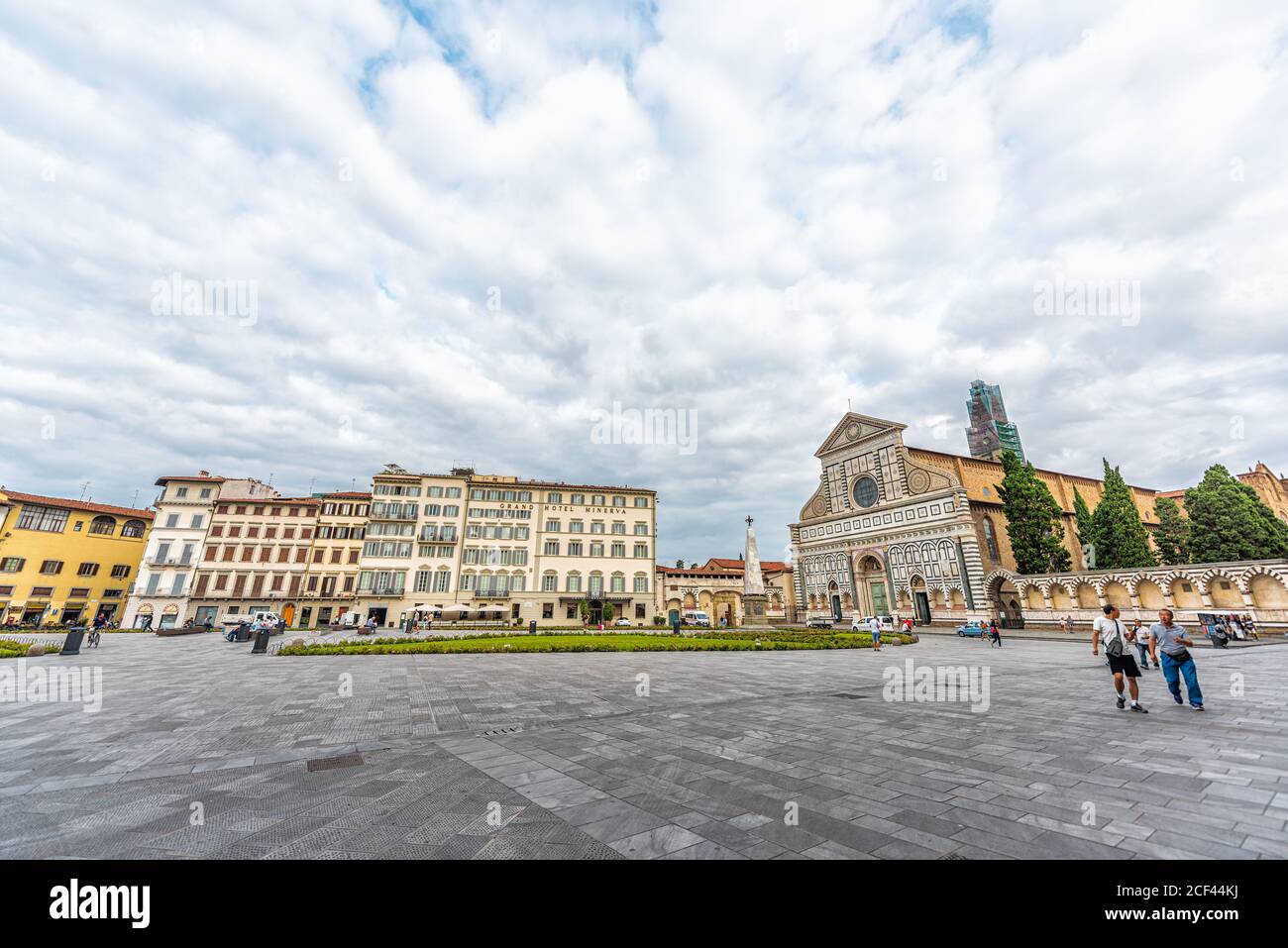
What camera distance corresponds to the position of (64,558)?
44.4m

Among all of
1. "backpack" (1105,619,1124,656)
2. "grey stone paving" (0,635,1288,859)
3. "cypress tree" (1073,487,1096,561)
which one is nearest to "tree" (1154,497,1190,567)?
"cypress tree" (1073,487,1096,561)

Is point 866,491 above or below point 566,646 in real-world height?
above

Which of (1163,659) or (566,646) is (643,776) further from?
(566,646)

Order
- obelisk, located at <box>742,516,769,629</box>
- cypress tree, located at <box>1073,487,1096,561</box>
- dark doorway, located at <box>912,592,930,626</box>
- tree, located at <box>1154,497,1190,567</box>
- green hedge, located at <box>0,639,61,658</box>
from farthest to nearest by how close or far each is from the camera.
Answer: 1. obelisk, located at <box>742,516,769,629</box>
2. cypress tree, located at <box>1073,487,1096,561</box>
3. dark doorway, located at <box>912,592,930,626</box>
4. tree, located at <box>1154,497,1190,567</box>
5. green hedge, located at <box>0,639,61,658</box>

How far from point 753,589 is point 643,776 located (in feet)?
142

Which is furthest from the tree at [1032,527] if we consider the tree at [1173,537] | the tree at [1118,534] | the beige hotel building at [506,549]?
the beige hotel building at [506,549]

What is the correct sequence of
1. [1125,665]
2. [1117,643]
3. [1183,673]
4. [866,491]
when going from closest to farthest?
[1125,665] < [1117,643] < [1183,673] < [866,491]

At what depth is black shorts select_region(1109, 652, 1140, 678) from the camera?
8062mm

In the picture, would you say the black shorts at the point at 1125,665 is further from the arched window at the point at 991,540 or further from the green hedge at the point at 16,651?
the arched window at the point at 991,540

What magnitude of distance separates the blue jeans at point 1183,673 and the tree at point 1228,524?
37.6 m

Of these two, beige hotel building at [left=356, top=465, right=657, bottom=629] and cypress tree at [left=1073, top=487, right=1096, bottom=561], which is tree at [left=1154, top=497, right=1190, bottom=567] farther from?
beige hotel building at [left=356, top=465, right=657, bottom=629]

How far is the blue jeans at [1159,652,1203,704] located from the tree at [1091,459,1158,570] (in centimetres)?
3843

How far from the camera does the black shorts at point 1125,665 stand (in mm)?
8062

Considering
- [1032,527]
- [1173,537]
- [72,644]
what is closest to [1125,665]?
[72,644]
